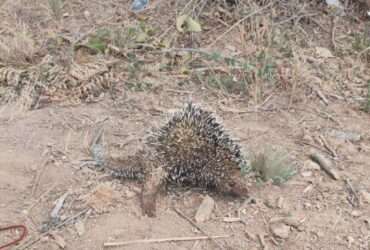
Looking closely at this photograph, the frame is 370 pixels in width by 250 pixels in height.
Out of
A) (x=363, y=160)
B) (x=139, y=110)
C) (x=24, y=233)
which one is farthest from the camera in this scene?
(x=139, y=110)

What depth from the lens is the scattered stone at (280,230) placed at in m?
3.14

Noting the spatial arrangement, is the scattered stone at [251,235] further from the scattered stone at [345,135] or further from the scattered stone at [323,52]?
the scattered stone at [323,52]

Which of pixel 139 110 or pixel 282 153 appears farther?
pixel 139 110

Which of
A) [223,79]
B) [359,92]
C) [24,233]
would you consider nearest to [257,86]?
[223,79]

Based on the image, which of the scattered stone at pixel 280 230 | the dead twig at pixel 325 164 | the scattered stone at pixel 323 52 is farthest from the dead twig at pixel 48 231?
the scattered stone at pixel 323 52

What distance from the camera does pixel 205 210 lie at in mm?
3266

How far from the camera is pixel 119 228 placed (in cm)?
315

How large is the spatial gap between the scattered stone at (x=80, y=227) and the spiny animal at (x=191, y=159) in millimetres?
343

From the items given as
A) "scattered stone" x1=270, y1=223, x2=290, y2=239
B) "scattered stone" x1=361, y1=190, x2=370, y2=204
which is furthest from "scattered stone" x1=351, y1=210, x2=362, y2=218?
"scattered stone" x1=270, y1=223, x2=290, y2=239

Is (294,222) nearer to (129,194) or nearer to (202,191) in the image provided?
(202,191)

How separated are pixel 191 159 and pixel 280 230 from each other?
0.63 meters

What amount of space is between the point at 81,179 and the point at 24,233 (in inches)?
19.8

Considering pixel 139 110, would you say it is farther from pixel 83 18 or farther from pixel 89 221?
pixel 83 18

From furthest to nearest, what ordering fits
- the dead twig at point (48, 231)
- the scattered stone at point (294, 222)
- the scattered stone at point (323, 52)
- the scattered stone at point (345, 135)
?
the scattered stone at point (323, 52) < the scattered stone at point (345, 135) < the scattered stone at point (294, 222) < the dead twig at point (48, 231)
